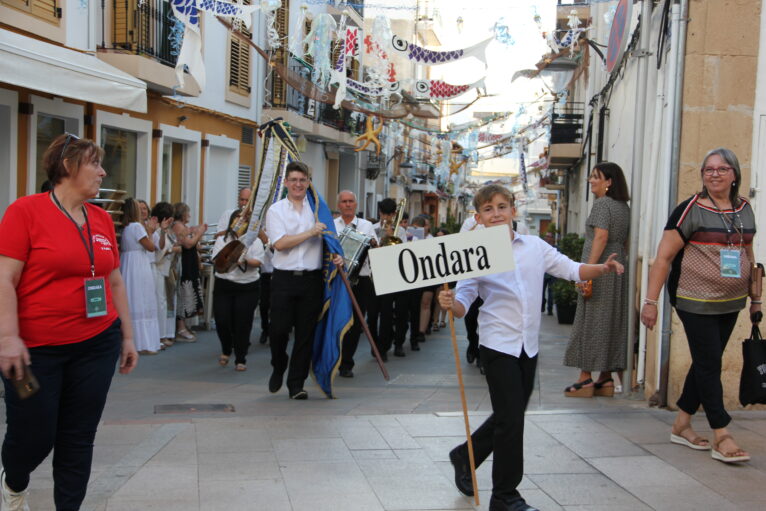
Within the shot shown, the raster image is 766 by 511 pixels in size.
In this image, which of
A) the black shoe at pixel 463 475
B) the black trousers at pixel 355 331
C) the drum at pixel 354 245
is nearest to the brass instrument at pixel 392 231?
the black trousers at pixel 355 331

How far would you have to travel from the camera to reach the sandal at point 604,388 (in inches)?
301

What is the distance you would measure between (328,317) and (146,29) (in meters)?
8.60

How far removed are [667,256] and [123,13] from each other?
10.7 m

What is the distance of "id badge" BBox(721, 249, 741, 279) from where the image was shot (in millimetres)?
5430

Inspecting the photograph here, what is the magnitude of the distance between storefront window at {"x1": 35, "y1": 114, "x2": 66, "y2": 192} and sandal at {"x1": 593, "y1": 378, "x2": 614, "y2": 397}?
7.82 meters

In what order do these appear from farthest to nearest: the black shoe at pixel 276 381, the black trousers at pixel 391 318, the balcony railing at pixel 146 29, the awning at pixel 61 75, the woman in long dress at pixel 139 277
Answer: the balcony railing at pixel 146 29 < the black trousers at pixel 391 318 < the woman in long dress at pixel 139 277 < the awning at pixel 61 75 < the black shoe at pixel 276 381

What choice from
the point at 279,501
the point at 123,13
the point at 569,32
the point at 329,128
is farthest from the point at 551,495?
the point at 329,128

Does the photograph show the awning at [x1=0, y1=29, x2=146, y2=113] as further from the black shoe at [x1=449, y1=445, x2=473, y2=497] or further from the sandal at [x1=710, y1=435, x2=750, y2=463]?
the sandal at [x1=710, y1=435, x2=750, y2=463]

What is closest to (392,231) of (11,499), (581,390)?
(581,390)

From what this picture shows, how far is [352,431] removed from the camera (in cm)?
621

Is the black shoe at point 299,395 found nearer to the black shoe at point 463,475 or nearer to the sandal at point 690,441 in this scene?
the black shoe at point 463,475

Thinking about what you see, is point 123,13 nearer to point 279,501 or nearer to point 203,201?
point 203,201

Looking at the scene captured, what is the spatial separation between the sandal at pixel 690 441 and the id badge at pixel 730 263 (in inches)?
42.9

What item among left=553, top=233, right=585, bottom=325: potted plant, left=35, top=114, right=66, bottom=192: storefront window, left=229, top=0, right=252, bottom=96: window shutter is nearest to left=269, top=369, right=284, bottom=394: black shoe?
left=35, top=114, right=66, bottom=192: storefront window
